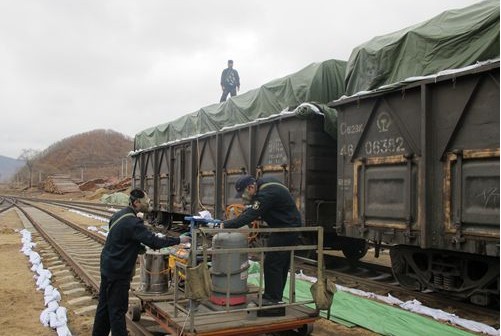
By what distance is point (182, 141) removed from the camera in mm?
15164

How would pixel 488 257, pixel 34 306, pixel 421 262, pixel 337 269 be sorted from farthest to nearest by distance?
pixel 337 269, pixel 421 262, pixel 34 306, pixel 488 257

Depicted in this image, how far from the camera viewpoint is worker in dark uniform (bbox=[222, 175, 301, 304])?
5.43 metres

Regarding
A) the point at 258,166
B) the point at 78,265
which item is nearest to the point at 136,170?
the point at 258,166

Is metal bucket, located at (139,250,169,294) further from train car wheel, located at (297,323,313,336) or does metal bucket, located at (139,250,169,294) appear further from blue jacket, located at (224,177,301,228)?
train car wheel, located at (297,323,313,336)

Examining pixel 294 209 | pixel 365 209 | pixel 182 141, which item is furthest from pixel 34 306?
pixel 182 141

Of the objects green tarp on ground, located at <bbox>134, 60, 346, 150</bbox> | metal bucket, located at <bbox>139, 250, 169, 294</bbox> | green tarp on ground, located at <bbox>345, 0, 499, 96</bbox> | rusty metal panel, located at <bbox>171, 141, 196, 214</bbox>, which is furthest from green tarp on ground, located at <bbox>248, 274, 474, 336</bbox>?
rusty metal panel, located at <bbox>171, 141, 196, 214</bbox>

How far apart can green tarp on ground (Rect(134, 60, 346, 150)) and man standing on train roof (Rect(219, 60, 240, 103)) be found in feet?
9.30

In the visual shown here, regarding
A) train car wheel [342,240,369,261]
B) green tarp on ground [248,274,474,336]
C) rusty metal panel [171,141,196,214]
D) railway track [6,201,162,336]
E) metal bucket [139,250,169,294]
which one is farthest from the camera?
rusty metal panel [171,141,196,214]

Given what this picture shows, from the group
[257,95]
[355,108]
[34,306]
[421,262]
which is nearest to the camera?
[34,306]

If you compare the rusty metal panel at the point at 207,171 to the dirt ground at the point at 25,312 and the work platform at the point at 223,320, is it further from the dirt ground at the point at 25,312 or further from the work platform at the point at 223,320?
the work platform at the point at 223,320

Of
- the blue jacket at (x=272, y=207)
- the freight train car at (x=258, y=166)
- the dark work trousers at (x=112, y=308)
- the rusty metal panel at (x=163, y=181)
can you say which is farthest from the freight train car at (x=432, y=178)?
the rusty metal panel at (x=163, y=181)

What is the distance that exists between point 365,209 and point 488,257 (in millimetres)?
1974

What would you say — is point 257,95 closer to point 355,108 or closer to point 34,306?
point 355,108

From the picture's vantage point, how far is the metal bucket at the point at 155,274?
5926 mm
